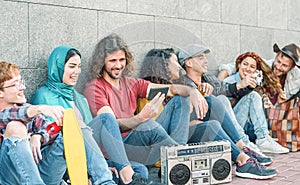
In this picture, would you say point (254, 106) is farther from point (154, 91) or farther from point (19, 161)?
point (19, 161)

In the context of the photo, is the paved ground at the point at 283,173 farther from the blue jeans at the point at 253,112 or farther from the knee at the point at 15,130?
the knee at the point at 15,130

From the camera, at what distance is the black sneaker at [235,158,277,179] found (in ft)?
11.9

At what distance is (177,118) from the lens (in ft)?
12.2

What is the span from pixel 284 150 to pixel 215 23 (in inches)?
63.8

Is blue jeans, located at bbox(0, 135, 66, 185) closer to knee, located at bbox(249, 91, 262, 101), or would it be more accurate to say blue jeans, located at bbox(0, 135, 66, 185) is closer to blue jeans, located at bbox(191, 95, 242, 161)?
blue jeans, located at bbox(191, 95, 242, 161)

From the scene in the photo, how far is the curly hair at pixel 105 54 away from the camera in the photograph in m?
3.66

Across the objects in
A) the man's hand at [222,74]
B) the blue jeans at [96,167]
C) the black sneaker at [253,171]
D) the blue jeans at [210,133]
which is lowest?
the black sneaker at [253,171]

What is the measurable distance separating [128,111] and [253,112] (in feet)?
4.99

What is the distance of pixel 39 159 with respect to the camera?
2789 millimetres

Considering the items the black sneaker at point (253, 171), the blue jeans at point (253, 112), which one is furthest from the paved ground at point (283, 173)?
the blue jeans at point (253, 112)

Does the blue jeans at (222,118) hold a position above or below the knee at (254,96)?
below

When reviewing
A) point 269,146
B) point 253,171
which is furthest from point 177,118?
point 269,146

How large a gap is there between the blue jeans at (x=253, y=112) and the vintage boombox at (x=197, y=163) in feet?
3.95

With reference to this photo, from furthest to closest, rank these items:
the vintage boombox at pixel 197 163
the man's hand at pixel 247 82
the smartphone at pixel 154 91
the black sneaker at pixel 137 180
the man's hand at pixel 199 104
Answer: the man's hand at pixel 247 82, the smartphone at pixel 154 91, the man's hand at pixel 199 104, the vintage boombox at pixel 197 163, the black sneaker at pixel 137 180
